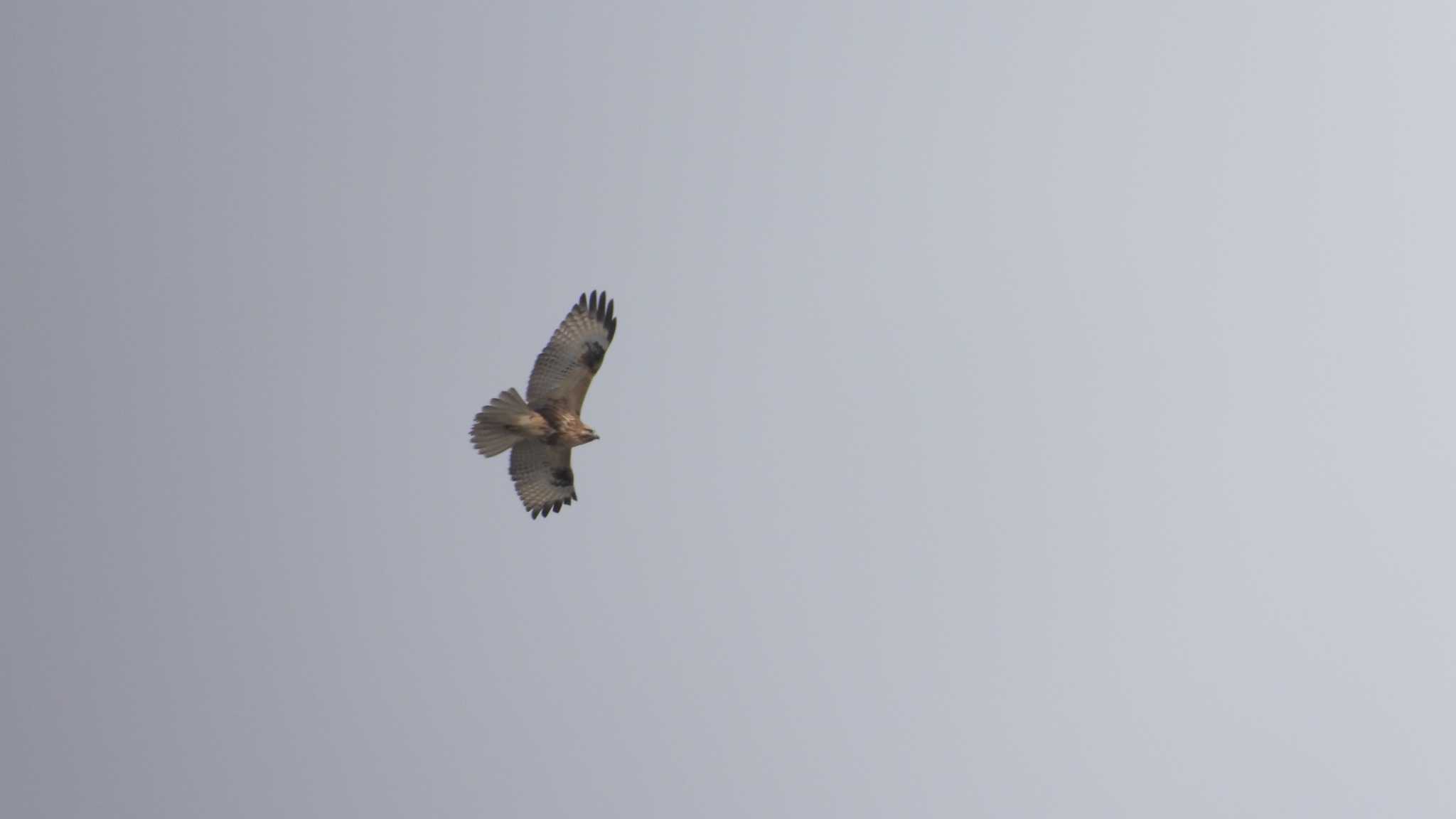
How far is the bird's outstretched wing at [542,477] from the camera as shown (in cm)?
3022

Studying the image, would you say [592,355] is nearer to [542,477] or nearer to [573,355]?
[573,355]

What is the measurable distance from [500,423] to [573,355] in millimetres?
1599

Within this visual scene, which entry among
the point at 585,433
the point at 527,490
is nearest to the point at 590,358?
the point at 585,433

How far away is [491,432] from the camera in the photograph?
2842 cm

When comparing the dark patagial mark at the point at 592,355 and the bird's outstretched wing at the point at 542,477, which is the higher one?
the dark patagial mark at the point at 592,355

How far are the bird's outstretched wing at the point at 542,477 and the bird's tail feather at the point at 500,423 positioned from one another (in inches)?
54.7

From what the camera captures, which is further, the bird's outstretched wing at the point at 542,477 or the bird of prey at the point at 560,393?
the bird's outstretched wing at the point at 542,477

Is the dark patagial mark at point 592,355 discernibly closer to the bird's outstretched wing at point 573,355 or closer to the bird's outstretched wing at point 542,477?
the bird's outstretched wing at point 573,355

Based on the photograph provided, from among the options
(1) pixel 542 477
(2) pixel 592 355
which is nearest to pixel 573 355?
(2) pixel 592 355

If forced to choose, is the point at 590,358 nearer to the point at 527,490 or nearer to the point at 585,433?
the point at 585,433

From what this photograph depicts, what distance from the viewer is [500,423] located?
28312mm

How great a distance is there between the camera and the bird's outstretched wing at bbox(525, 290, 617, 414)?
1125 inches

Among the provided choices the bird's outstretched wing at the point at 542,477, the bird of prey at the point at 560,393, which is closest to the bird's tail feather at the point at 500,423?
the bird of prey at the point at 560,393

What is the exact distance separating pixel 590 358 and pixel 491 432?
6.41 feet
